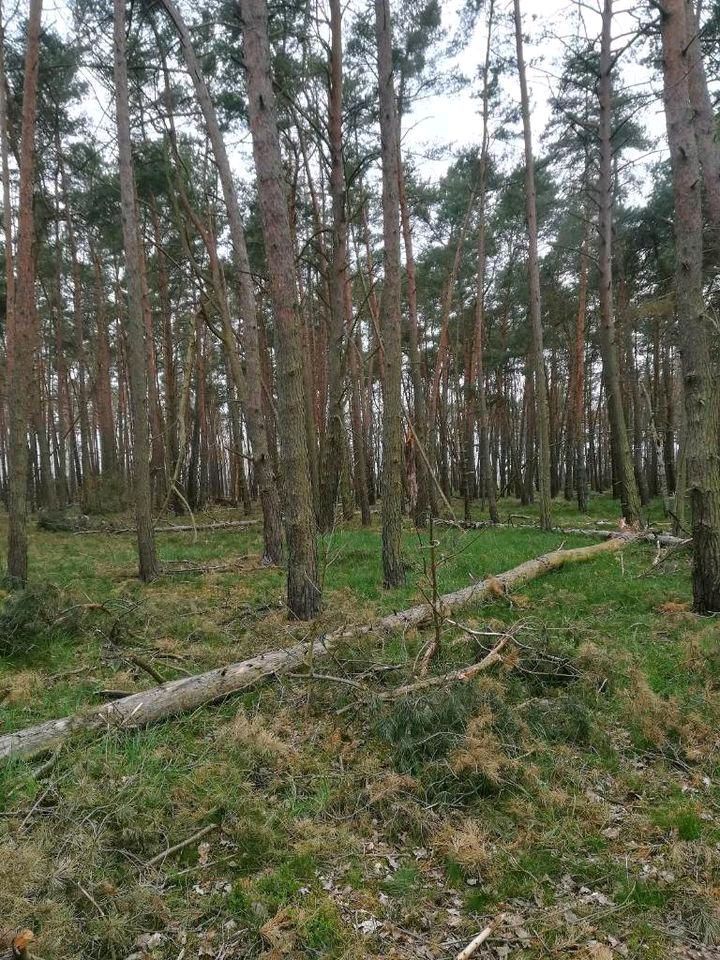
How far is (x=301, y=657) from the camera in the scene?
4.59 m

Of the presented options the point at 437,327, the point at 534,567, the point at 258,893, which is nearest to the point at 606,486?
the point at 437,327

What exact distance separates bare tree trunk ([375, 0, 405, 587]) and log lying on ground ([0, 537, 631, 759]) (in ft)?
4.89

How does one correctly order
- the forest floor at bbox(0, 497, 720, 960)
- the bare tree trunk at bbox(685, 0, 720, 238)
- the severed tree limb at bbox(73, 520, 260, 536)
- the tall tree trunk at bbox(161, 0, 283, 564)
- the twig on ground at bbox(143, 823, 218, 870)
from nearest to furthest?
the forest floor at bbox(0, 497, 720, 960) < the twig on ground at bbox(143, 823, 218, 870) < the tall tree trunk at bbox(161, 0, 283, 564) < the bare tree trunk at bbox(685, 0, 720, 238) < the severed tree limb at bbox(73, 520, 260, 536)

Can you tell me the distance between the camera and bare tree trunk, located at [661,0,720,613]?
18.7 feet

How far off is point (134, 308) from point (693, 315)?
24.1 feet

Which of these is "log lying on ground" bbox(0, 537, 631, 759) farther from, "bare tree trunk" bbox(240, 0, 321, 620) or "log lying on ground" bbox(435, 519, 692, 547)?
"log lying on ground" bbox(435, 519, 692, 547)

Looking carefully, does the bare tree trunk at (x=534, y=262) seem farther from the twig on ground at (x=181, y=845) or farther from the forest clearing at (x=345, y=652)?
the twig on ground at (x=181, y=845)

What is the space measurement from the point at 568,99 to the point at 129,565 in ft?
51.8

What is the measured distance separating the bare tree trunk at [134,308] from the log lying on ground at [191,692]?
14.7 ft

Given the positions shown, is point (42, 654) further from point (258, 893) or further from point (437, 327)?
point (437, 327)

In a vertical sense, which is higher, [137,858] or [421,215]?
[421,215]

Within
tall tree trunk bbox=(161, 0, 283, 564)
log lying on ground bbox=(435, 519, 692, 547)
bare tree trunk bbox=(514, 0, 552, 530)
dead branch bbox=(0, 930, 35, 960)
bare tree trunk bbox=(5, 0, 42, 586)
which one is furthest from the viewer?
bare tree trunk bbox=(514, 0, 552, 530)

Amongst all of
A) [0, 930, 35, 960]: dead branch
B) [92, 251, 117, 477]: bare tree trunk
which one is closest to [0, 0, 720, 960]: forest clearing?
[0, 930, 35, 960]: dead branch

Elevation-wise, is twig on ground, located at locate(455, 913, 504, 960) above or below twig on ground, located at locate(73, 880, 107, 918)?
below
